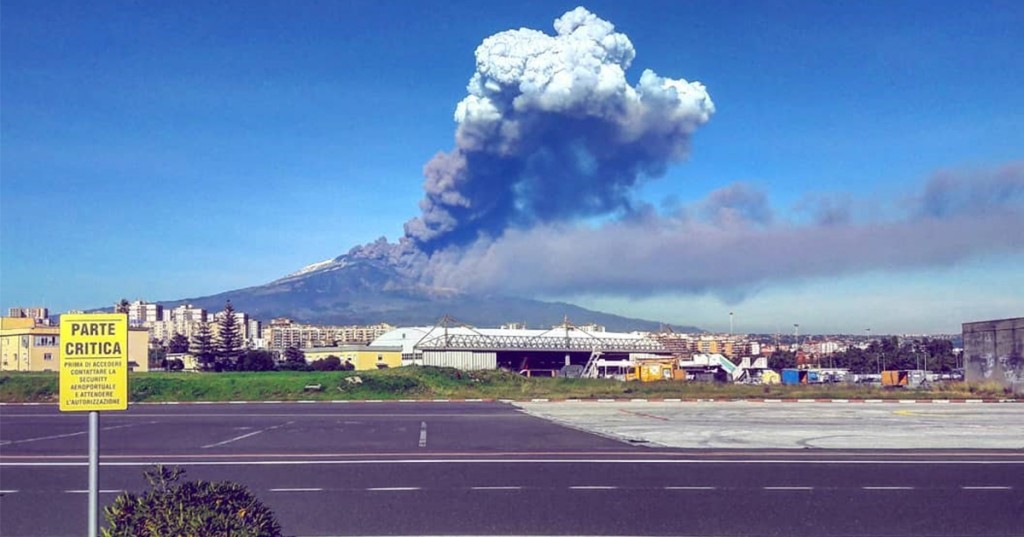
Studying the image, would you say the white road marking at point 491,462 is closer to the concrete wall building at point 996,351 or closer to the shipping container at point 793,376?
the concrete wall building at point 996,351

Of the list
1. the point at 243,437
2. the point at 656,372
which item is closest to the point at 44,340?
the point at 656,372

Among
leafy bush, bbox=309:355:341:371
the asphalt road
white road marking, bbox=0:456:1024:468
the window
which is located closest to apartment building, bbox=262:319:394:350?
leafy bush, bbox=309:355:341:371

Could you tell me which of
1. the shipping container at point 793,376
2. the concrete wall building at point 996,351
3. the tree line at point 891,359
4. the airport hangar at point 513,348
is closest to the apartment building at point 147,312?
the airport hangar at point 513,348

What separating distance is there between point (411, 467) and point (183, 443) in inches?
279

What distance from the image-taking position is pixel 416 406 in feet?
113

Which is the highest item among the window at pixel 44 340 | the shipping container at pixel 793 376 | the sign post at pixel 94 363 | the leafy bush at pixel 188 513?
the sign post at pixel 94 363

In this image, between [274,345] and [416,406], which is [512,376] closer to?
[416,406]

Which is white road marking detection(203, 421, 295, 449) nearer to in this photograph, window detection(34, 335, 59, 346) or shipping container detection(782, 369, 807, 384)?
shipping container detection(782, 369, 807, 384)

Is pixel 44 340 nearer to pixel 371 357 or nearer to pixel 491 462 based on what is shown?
pixel 371 357

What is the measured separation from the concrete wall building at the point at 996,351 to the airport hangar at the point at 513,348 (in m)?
42.3

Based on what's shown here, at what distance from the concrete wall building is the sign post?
4338 centimetres

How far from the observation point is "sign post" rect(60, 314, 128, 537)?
5992 mm

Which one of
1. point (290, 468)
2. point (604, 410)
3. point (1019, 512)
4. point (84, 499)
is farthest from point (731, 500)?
point (604, 410)

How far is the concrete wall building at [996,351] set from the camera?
135 ft
